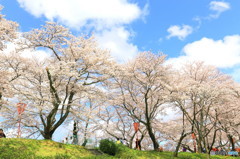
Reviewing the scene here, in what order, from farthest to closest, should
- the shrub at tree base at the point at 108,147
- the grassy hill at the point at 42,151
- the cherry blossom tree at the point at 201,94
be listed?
the cherry blossom tree at the point at 201,94
the shrub at tree base at the point at 108,147
the grassy hill at the point at 42,151

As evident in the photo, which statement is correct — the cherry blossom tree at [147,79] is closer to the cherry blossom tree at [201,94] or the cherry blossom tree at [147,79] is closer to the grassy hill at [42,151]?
the cherry blossom tree at [201,94]

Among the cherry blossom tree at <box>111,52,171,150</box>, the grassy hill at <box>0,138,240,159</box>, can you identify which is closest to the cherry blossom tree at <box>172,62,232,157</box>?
the cherry blossom tree at <box>111,52,171,150</box>

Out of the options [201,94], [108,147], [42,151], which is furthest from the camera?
[201,94]

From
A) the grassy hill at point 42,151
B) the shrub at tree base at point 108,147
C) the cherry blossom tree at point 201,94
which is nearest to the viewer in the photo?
the grassy hill at point 42,151

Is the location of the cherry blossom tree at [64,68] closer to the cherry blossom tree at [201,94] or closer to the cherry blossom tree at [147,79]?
the cherry blossom tree at [147,79]

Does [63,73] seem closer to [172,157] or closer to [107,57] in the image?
[107,57]

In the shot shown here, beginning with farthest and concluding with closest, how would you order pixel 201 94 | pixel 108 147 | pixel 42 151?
pixel 201 94 < pixel 108 147 < pixel 42 151

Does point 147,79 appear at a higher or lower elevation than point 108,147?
higher

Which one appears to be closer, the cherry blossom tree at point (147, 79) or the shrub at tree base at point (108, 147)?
the shrub at tree base at point (108, 147)

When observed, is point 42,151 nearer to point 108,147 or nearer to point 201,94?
point 108,147

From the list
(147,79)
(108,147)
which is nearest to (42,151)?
(108,147)

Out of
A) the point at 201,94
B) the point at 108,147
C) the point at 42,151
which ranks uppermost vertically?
the point at 201,94

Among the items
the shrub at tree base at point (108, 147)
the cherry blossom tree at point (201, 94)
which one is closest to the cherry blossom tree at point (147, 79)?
the cherry blossom tree at point (201, 94)

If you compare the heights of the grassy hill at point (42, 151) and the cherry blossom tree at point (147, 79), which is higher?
the cherry blossom tree at point (147, 79)
